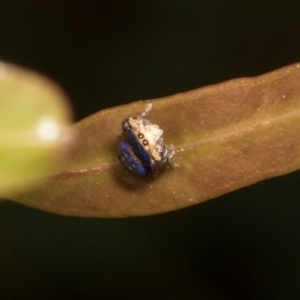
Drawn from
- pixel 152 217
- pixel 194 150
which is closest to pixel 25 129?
pixel 194 150

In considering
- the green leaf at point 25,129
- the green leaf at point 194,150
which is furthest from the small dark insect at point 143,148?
the green leaf at point 25,129

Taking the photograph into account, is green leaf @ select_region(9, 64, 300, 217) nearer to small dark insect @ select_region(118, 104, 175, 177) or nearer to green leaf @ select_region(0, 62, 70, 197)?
small dark insect @ select_region(118, 104, 175, 177)

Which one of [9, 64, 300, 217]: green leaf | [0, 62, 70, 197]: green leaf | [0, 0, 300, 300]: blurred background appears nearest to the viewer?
[0, 62, 70, 197]: green leaf

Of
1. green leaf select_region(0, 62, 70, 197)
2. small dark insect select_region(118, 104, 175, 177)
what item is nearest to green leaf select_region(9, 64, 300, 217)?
small dark insect select_region(118, 104, 175, 177)

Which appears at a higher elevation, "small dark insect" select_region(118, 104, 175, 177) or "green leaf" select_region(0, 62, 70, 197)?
"small dark insect" select_region(118, 104, 175, 177)

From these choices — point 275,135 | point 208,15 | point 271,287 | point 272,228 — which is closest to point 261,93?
point 275,135

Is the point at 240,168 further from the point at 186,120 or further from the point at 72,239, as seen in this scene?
the point at 72,239

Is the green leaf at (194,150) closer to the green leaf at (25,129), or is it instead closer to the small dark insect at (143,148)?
the small dark insect at (143,148)
